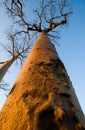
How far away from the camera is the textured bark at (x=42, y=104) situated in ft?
4.92

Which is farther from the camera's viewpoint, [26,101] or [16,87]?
[16,87]

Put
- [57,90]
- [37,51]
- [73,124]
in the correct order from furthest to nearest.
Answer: [37,51]
[57,90]
[73,124]

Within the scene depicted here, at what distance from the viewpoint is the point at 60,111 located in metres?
1.55

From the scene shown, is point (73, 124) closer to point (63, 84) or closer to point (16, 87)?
point (63, 84)

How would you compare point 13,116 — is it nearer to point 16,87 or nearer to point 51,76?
point 16,87

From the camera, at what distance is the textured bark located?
4.92ft

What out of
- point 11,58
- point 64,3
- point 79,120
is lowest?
point 11,58

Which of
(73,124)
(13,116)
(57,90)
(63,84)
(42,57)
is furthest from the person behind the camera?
(42,57)

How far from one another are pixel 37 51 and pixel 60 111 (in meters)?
1.54

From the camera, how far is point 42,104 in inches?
66.0

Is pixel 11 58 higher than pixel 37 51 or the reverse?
the reverse

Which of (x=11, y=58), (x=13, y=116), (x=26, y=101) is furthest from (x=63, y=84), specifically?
(x=11, y=58)

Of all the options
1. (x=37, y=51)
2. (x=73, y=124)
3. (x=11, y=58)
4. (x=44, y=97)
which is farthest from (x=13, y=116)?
(x=11, y=58)

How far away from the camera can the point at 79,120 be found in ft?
5.22
